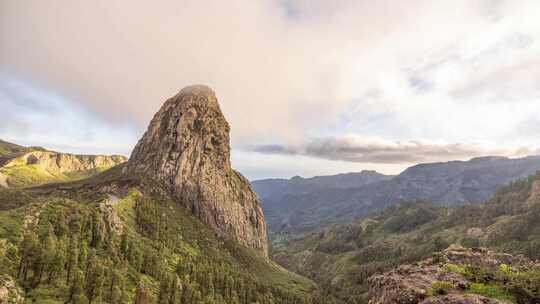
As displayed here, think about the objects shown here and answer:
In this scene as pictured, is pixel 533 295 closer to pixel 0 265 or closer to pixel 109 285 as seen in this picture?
pixel 0 265

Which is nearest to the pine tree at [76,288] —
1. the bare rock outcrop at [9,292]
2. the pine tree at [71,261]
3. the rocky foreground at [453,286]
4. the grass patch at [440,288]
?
the pine tree at [71,261]

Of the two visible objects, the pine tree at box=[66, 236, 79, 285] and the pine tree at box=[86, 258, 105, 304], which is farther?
the pine tree at box=[66, 236, 79, 285]

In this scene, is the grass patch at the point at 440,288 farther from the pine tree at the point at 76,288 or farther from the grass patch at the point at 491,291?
the pine tree at the point at 76,288

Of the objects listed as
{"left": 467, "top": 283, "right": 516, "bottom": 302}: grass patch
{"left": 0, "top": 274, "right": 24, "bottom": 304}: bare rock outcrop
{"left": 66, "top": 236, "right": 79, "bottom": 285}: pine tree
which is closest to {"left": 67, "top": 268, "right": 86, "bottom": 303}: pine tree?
{"left": 66, "top": 236, "right": 79, "bottom": 285}: pine tree

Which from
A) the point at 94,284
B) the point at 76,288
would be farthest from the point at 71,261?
the point at 76,288

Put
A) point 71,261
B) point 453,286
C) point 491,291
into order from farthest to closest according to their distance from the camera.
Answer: point 71,261 < point 453,286 < point 491,291

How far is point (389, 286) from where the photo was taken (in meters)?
33.3

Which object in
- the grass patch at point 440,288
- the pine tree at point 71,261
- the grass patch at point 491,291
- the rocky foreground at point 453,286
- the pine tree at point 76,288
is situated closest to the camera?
the rocky foreground at point 453,286

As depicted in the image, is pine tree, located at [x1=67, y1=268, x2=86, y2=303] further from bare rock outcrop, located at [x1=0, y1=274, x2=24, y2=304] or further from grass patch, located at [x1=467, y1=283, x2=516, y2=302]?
grass patch, located at [x1=467, y1=283, x2=516, y2=302]

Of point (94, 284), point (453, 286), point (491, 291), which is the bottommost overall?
point (94, 284)

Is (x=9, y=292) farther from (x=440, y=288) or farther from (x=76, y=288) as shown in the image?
(x=440, y=288)

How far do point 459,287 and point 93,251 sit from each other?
476 ft

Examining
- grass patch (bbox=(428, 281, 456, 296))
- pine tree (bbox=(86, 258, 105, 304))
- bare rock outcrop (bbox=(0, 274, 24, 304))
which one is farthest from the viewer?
pine tree (bbox=(86, 258, 105, 304))

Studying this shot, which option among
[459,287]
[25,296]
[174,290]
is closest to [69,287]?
[25,296]
